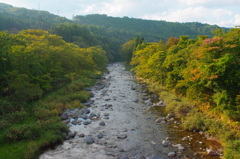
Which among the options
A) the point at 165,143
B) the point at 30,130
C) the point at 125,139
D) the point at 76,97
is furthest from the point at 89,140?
the point at 76,97

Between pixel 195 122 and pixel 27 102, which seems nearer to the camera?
pixel 195 122

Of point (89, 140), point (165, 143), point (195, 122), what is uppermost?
point (195, 122)

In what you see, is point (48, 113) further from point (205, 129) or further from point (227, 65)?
point (227, 65)

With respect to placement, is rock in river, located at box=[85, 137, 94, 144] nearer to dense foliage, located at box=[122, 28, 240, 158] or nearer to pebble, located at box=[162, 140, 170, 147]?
pebble, located at box=[162, 140, 170, 147]

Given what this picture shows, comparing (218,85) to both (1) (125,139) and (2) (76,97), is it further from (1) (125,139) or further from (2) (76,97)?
(2) (76,97)

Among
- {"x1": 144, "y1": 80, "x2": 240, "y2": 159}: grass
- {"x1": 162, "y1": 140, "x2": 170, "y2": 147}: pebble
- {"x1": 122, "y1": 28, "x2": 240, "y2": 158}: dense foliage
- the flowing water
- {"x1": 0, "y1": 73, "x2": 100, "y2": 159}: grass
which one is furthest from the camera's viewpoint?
{"x1": 162, "y1": 140, "x2": 170, "y2": 147}: pebble

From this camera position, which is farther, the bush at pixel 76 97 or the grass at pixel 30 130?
the bush at pixel 76 97

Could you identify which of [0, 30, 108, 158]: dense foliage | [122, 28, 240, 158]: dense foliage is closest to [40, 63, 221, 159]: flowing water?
[0, 30, 108, 158]: dense foliage

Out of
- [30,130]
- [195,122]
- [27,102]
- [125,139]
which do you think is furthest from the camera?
[27,102]

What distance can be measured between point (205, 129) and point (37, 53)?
22160 mm

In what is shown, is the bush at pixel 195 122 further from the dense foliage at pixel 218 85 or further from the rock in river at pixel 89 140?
the rock in river at pixel 89 140

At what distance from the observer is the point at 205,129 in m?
16.3

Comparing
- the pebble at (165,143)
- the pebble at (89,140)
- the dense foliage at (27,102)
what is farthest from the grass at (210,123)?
the dense foliage at (27,102)

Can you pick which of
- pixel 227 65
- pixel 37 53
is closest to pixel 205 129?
pixel 227 65
